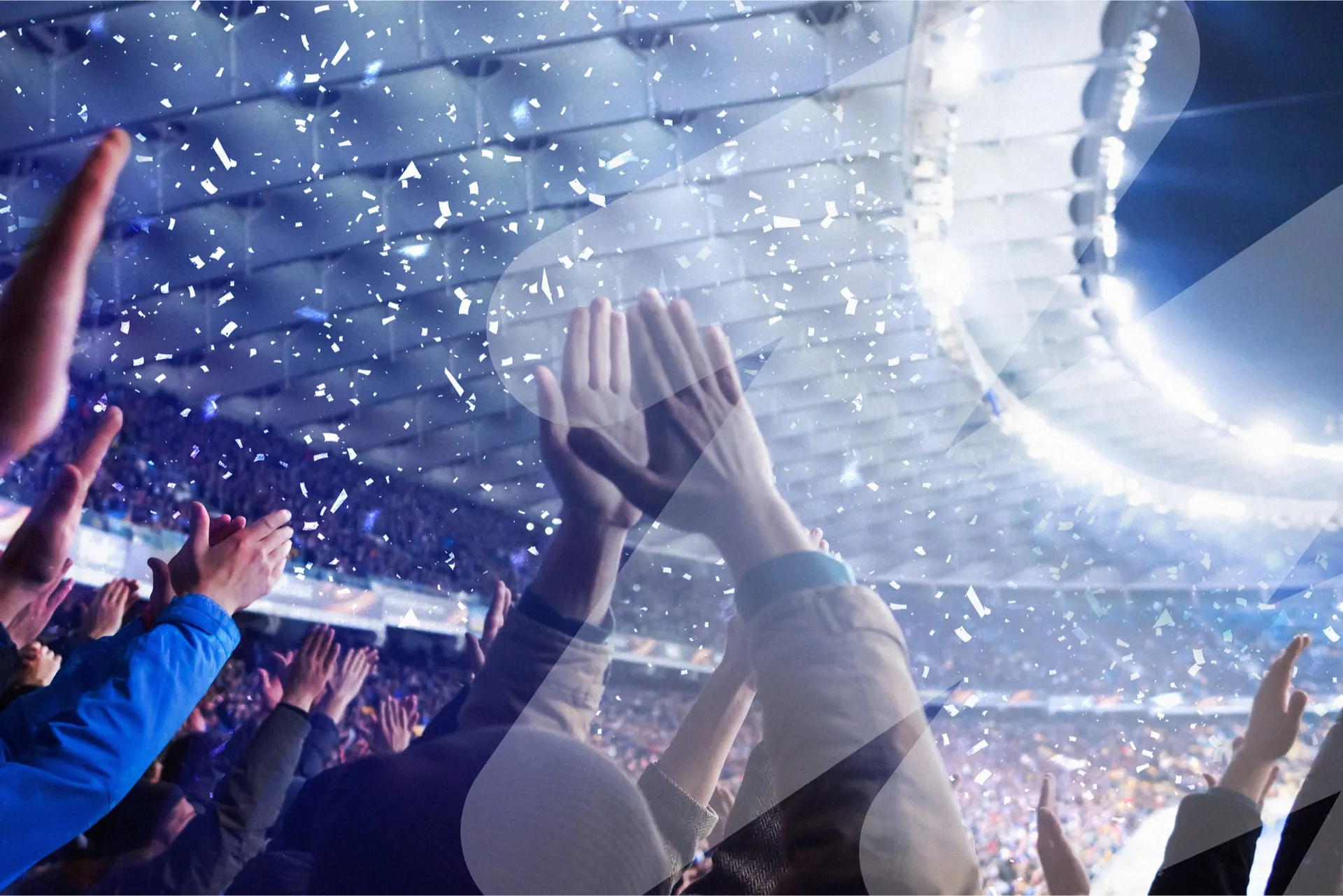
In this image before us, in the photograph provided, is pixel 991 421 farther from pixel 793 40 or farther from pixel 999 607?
pixel 793 40

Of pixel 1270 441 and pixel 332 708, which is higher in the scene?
pixel 1270 441

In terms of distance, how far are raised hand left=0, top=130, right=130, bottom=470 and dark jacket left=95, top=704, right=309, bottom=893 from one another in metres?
0.73

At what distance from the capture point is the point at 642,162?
8.89ft

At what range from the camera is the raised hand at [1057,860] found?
42.9 inches

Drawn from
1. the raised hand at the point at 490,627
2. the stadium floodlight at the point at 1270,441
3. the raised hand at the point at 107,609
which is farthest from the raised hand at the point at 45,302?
the stadium floodlight at the point at 1270,441

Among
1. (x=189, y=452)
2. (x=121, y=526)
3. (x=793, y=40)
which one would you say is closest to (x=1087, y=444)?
(x=793, y=40)

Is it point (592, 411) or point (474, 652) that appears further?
point (474, 652)

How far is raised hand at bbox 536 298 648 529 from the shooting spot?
1115mm

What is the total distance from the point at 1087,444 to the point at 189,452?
8.93 feet

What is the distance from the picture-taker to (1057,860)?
3.59ft

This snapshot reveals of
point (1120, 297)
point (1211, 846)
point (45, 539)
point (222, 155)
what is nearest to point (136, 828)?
point (45, 539)

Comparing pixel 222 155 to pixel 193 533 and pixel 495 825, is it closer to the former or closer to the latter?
pixel 193 533

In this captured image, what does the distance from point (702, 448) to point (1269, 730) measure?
75cm

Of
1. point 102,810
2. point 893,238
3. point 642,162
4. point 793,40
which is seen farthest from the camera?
point 793,40
